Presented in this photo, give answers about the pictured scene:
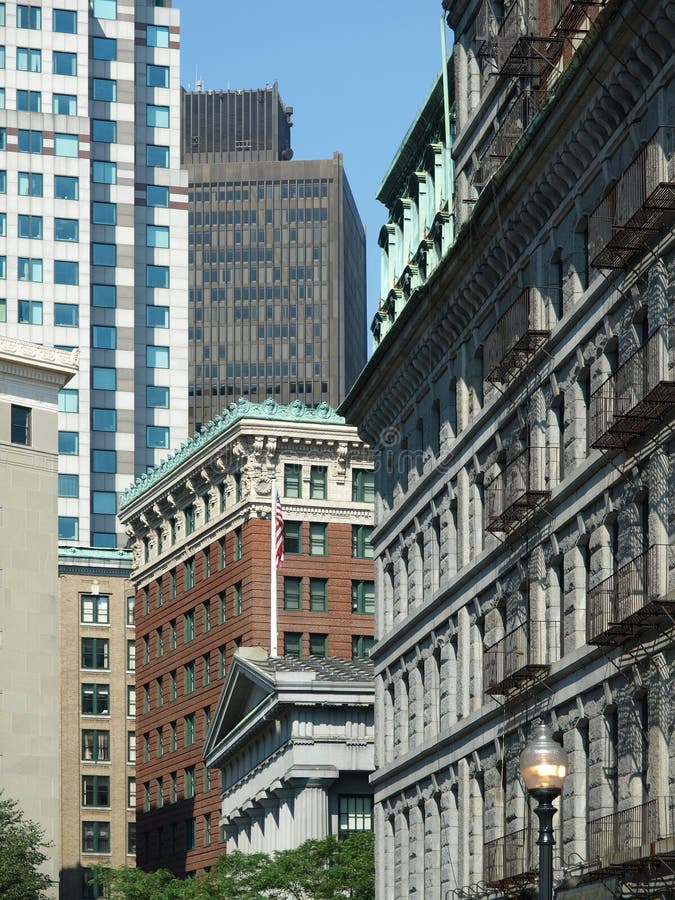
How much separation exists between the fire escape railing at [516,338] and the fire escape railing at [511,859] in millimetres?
11608

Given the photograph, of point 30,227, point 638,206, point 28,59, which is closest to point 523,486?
point 638,206

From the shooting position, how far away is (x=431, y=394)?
65375 mm

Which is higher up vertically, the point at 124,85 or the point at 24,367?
the point at 124,85

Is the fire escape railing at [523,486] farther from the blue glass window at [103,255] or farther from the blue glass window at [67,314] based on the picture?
the blue glass window at [103,255]

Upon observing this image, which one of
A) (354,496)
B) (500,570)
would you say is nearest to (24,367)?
(354,496)

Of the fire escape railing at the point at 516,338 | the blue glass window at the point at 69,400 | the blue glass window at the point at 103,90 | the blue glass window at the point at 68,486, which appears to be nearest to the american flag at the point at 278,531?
the fire escape railing at the point at 516,338

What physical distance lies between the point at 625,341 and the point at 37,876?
56845mm

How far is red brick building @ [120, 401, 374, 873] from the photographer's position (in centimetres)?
11400

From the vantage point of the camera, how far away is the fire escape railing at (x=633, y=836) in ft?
133

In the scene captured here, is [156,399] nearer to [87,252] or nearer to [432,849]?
[87,252]

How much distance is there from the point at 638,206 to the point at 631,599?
26.7 ft

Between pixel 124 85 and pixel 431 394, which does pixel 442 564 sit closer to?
pixel 431 394

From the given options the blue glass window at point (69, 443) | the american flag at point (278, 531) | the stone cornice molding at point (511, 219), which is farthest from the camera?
the blue glass window at point (69, 443)

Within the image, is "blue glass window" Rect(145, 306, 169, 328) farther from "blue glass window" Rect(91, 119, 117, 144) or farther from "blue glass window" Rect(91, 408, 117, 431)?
"blue glass window" Rect(91, 119, 117, 144)
